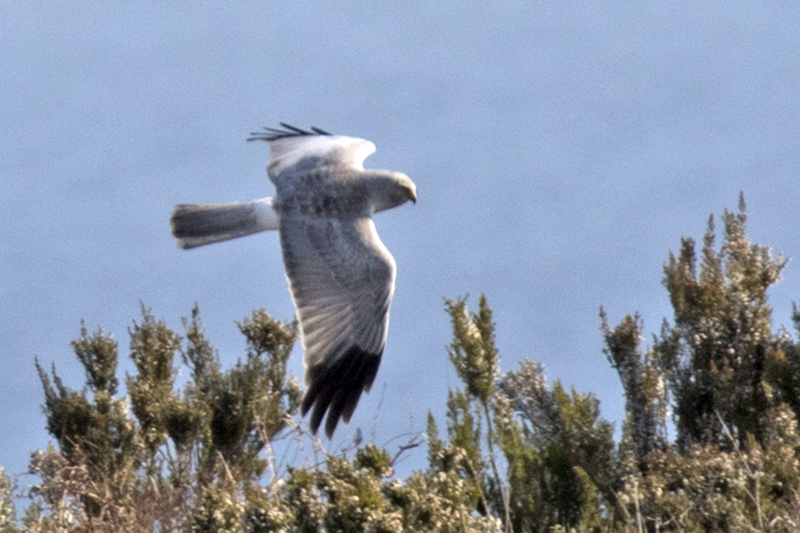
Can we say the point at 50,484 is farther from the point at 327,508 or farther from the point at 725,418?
the point at 725,418

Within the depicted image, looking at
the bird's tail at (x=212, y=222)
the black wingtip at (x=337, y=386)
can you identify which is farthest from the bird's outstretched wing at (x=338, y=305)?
the bird's tail at (x=212, y=222)

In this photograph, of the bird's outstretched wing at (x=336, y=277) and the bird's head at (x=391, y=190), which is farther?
the bird's head at (x=391, y=190)

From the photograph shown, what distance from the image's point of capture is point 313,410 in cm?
729

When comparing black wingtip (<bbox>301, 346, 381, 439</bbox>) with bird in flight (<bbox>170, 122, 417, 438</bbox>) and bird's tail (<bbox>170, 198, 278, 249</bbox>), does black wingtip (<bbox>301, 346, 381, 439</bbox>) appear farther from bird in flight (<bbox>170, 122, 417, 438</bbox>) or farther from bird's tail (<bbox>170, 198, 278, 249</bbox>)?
bird's tail (<bbox>170, 198, 278, 249</bbox>)

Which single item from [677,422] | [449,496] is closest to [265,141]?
[677,422]

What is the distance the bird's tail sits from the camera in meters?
7.98

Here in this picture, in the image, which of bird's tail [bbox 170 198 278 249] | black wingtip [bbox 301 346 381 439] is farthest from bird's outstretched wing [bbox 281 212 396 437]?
bird's tail [bbox 170 198 278 249]

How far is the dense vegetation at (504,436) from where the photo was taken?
6.34 metres

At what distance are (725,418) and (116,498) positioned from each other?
12.5 feet

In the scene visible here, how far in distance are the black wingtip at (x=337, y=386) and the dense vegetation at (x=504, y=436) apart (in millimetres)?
207

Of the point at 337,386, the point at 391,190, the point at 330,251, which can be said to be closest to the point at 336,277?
the point at 330,251

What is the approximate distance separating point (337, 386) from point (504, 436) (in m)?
1.03

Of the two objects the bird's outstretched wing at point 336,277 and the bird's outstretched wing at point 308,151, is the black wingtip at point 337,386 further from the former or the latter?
the bird's outstretched wing at point 308,151

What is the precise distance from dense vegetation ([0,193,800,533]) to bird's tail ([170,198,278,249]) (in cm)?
119
